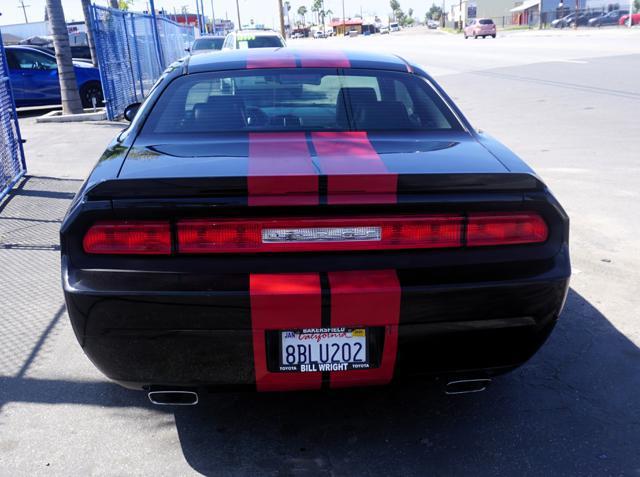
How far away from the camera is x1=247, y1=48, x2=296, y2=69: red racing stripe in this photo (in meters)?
3.82

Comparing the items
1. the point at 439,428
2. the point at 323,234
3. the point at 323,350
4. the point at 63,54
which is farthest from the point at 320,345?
the point at 63,54

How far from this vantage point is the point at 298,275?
246 centimetres

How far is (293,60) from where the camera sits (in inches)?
153

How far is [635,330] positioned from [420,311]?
6.65ft

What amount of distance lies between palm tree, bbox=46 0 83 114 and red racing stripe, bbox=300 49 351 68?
417 inches

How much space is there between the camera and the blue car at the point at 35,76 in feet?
49.6

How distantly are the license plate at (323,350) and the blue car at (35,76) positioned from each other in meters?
14.6

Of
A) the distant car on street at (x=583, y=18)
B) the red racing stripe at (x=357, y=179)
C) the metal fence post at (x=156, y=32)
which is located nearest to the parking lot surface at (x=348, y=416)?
the red racing stripe at (x=357, y=179)

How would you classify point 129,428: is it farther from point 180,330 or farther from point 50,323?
point 50,323

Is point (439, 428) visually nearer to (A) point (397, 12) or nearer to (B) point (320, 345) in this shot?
(B) point (320, 345)

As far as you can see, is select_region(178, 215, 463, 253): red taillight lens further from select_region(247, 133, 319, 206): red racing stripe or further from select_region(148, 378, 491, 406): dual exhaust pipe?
select_region(148, 378, 491, 406): dual exhaust pipe

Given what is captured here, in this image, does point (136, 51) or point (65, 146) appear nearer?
point (65, 146)

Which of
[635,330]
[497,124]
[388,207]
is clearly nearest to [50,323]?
[388,207]

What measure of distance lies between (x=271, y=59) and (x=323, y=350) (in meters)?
2.05
